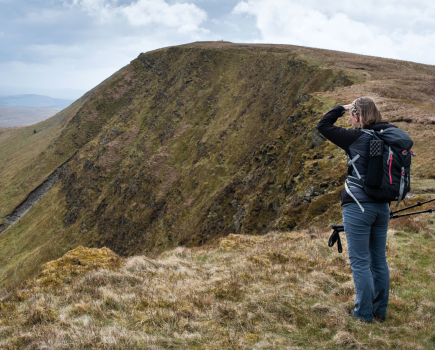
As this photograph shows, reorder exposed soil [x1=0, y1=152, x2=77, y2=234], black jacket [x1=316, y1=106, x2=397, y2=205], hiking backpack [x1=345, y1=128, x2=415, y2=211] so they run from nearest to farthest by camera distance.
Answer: hiking backpack [x1=345, y1=128, x2=415, y2=211]
black jacket [x1=316, y1=106, x2=397, y2=205]
exposed soil [x1=0, y1=152, x2=77, y2=234]

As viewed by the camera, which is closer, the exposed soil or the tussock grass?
the tussock grass

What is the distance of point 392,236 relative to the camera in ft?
31.5

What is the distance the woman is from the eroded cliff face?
1187cm

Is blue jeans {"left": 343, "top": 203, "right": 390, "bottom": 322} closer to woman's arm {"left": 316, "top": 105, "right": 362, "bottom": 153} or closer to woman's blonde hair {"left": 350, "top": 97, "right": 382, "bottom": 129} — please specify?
woman's arm {"left": 316, "top": 105, "right": 362, "bottom": 153}

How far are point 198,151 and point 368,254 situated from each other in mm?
54514

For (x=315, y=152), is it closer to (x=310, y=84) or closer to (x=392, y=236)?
(x=392, y=236)

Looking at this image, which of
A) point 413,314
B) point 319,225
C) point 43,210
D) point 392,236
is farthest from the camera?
point 43,210

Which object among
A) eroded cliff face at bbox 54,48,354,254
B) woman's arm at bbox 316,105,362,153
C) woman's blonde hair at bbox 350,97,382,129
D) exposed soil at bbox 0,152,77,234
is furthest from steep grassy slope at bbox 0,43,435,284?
woman's blonde hair at bbox 350,97,382,129

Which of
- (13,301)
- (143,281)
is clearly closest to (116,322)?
(143,281)

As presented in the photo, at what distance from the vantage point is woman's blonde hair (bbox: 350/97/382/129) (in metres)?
4.48

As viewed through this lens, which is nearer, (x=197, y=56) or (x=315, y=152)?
(x=315, y=152)

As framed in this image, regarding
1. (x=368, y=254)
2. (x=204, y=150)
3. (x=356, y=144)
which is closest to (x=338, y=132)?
(x=356, y=144)

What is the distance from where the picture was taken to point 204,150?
56.7 metres

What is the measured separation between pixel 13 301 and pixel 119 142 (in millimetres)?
70108
